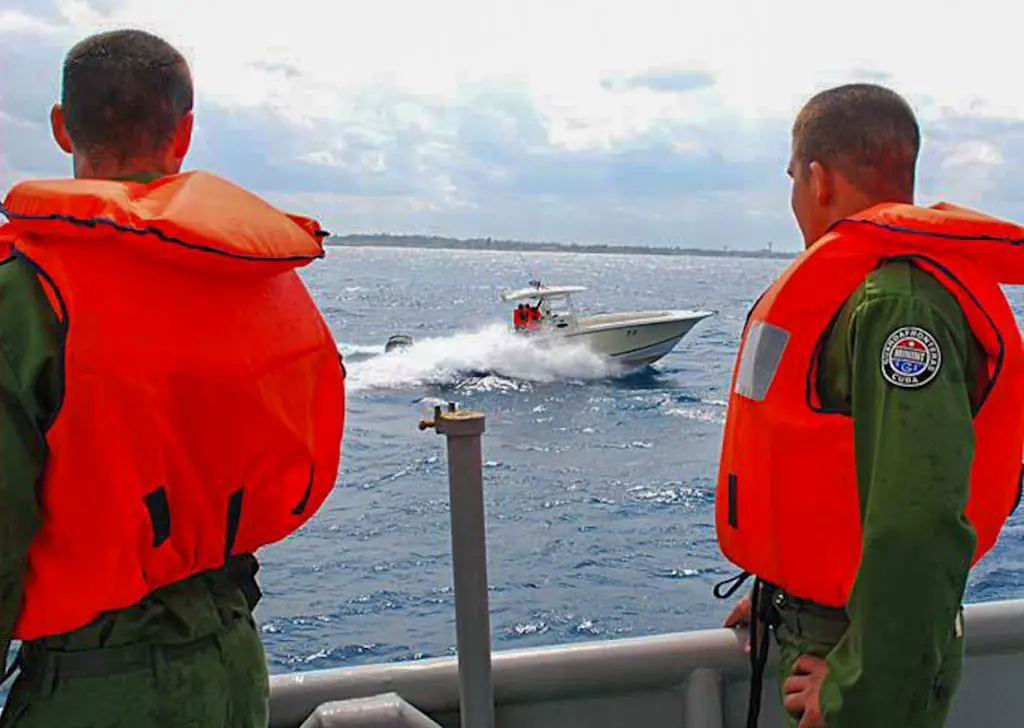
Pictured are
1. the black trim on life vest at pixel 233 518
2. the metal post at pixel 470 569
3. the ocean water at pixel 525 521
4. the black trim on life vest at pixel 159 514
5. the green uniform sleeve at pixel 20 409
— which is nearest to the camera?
the green uniform sleeve at pixel 20 409

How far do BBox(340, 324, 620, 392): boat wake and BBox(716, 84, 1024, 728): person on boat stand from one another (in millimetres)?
22501

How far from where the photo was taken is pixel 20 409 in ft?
4.55

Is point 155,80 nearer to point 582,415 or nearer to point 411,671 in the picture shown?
point 411,671

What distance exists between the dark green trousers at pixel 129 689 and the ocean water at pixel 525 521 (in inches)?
41.6

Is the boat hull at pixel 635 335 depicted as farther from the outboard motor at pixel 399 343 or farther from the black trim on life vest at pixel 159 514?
the black trim on life vest at pixel 159 514

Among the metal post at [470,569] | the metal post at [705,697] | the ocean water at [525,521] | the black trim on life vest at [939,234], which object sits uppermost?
the black trim on life vest at [939,234]

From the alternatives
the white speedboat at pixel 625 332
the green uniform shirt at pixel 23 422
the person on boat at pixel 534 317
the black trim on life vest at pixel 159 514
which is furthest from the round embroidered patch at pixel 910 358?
the person on boat at pixel 534 317

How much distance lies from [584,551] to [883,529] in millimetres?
10142

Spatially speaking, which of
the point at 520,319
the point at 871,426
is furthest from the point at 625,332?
the point at 871,426

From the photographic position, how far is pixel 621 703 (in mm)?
2596

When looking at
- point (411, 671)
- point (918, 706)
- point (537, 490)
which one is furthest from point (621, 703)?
point (537, 490)

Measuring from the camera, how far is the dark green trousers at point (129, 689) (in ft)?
4.91

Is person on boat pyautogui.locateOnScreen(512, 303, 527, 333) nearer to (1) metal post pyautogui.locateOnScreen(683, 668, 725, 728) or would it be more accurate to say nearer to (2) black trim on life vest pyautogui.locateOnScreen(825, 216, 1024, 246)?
(1) metal post pyautogui.locateOnScreen(683, 668, 725, 728)

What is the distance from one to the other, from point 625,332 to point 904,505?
23429 millimetres
